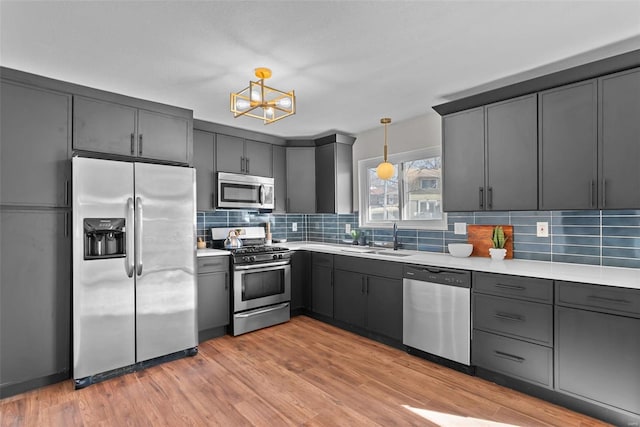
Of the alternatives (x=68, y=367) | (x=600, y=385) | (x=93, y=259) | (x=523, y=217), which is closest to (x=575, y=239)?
(x=523, y=217)

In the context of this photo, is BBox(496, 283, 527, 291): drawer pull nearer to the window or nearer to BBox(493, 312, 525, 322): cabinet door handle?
BBox(493, 312, 525, 322): cabinet door handle

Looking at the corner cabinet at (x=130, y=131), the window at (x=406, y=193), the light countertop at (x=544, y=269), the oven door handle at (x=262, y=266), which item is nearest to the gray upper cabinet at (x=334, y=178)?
the window at (x=406, y=193)

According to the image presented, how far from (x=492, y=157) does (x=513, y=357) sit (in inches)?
62.6

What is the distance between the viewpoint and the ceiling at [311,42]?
1849mm

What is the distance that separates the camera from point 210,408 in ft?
7.49

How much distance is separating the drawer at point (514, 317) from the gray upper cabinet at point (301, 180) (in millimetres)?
2595

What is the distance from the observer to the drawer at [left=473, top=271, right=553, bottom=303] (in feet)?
7.68

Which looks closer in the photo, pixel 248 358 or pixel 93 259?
pixel 93 259

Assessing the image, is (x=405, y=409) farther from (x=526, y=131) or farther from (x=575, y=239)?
(x=526, y=131)

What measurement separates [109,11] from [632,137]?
326 cm

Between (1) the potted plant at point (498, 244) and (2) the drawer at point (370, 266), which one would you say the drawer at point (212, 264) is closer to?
(2) the drawer at point (370, 266)

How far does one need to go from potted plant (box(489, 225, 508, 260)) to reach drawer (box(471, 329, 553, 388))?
0.76m

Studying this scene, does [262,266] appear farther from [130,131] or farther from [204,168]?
[130,131]

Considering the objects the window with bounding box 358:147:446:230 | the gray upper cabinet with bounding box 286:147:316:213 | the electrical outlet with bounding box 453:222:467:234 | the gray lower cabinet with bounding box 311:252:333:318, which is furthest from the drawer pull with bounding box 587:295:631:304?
the gray upper cabinet with bounding box 286:147:316:213
